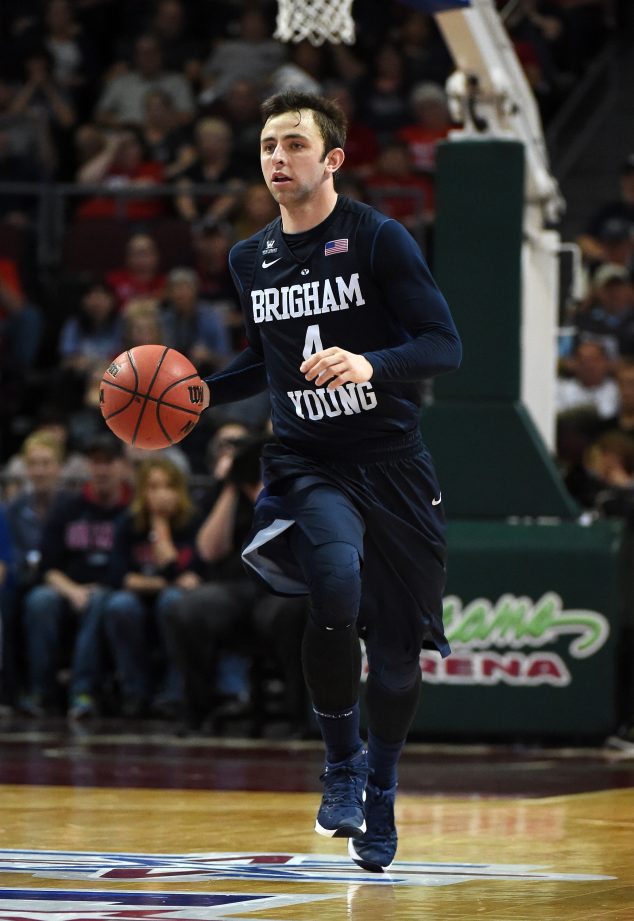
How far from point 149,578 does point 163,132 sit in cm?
672

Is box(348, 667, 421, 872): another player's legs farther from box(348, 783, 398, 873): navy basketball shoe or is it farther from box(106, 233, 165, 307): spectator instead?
box(106, 233, 165, 307): spectator

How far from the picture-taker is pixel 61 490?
1217 centimetres

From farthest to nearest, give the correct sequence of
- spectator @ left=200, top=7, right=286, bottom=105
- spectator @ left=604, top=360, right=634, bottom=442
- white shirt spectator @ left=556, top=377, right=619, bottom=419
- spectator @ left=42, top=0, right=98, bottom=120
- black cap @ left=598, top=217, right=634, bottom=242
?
spectator @ left=42, top=0, right=98, bottom=120 → spectator @ left=200, top=7, right=286, bottom=105 → black cap @ left=598, top=217, right=634, bottom=242 → white shirt spectator @ left=556, top=377, right=619, bottom=419 → spectator @ left=604, top=360, right=634, bottom=442

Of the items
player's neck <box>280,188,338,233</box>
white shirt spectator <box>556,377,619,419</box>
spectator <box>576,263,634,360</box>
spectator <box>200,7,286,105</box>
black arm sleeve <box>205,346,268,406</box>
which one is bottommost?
black arm sleeve <box>205,346,268,406</box>

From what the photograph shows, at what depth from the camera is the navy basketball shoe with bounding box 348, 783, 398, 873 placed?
5.39m

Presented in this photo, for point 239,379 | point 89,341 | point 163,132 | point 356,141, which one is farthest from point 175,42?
point 239,379

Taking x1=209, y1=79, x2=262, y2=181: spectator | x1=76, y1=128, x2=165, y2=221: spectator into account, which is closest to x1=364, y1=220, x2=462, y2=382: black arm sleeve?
x1=209, y1=79, x2=262, y2=181: spectator

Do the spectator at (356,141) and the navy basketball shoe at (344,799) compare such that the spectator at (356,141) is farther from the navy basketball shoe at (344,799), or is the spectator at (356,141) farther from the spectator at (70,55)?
the navy basketball shoe at (344,799)

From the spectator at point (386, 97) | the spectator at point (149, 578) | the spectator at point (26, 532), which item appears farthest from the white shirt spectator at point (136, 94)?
the spectator at point (149, 578)

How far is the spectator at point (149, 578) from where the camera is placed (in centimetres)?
1105

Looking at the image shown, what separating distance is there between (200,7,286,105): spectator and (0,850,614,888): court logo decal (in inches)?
481

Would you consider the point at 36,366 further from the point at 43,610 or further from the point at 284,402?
the point at 284,402

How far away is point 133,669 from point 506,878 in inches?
239

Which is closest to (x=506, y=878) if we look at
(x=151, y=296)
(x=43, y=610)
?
(x=43, y=610)
